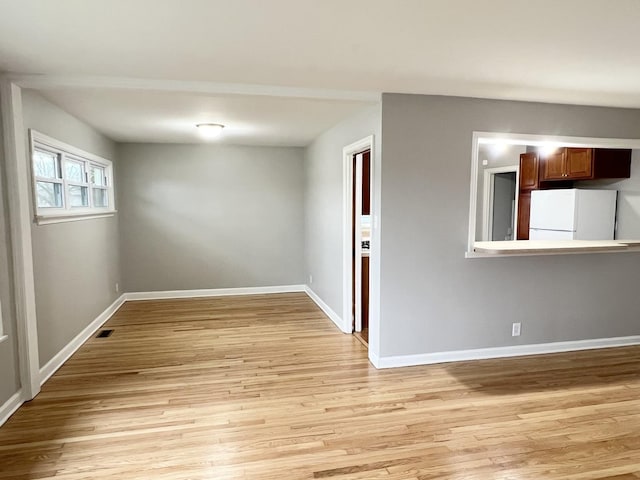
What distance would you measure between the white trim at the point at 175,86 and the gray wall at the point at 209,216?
3.23 meters

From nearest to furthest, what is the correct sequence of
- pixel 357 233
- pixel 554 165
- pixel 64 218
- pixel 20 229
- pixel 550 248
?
pixel 20 229 < pixel 550 248 < pixel 64 218 < pixel 357 233 < pixel 554 165

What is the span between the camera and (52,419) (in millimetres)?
2773

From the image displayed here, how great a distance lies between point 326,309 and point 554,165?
134 inches

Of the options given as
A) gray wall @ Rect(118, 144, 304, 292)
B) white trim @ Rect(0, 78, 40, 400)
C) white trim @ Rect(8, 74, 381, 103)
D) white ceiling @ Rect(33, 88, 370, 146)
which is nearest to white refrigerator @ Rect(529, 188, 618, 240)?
white ceiling @ Rect(33, 88, 370, 146)

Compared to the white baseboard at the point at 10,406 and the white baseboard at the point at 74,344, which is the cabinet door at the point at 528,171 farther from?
the white baseboard at the point at 10,406

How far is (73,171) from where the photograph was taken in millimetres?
4359

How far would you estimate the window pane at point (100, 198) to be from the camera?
5115 millimetres

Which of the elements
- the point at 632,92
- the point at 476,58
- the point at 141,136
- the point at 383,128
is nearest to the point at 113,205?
the point at 141,136

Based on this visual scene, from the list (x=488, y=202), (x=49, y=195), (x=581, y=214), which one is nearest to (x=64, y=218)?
(x=49, y=195)

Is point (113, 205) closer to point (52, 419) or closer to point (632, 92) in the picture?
point (52, 419)

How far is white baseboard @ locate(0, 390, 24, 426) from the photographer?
→ 273 cm

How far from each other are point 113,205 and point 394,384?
455 cm

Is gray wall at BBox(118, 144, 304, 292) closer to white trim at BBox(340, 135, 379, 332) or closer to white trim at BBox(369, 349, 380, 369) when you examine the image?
white trim at BBox(340, 135, 379, 332)

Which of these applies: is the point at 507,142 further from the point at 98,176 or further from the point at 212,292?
the point at 98,176
